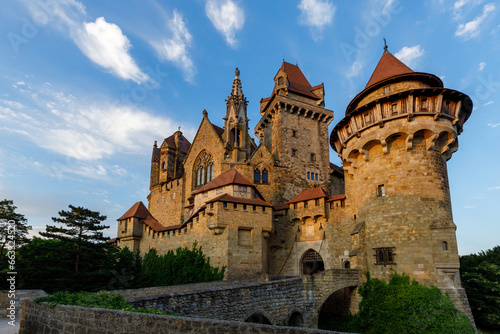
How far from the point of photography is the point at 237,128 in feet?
109

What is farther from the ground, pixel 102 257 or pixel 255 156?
pixel 255 156

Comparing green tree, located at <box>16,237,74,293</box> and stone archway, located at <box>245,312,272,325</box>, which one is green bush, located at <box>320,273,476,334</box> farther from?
green tree, located at <box>16,237,74,293</box>

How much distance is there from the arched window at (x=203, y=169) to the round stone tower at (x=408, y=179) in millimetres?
16284

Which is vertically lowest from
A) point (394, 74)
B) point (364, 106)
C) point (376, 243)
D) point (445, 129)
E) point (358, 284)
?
point (358, 284)

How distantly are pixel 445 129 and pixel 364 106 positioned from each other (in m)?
4.63

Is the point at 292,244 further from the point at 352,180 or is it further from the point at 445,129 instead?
the point at 445,129

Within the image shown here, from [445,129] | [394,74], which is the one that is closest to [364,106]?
[394,74]

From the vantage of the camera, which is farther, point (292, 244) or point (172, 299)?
point (292, 244)

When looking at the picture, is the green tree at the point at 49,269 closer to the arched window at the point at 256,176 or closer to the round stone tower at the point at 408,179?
the arched window at the point at 256,176

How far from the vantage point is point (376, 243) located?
19109 mm

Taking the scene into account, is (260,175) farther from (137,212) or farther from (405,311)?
(405,311)

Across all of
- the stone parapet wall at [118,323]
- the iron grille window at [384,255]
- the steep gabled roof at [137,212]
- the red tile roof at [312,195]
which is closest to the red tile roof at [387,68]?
the red tile roof at [312,195]

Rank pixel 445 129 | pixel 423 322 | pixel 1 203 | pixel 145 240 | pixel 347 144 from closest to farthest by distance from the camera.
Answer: pixel 423 322 → pixel 445 129 → pixel 347 144 → pixel 1 203 → pixel 145 240

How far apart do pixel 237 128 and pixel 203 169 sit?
565 cm
